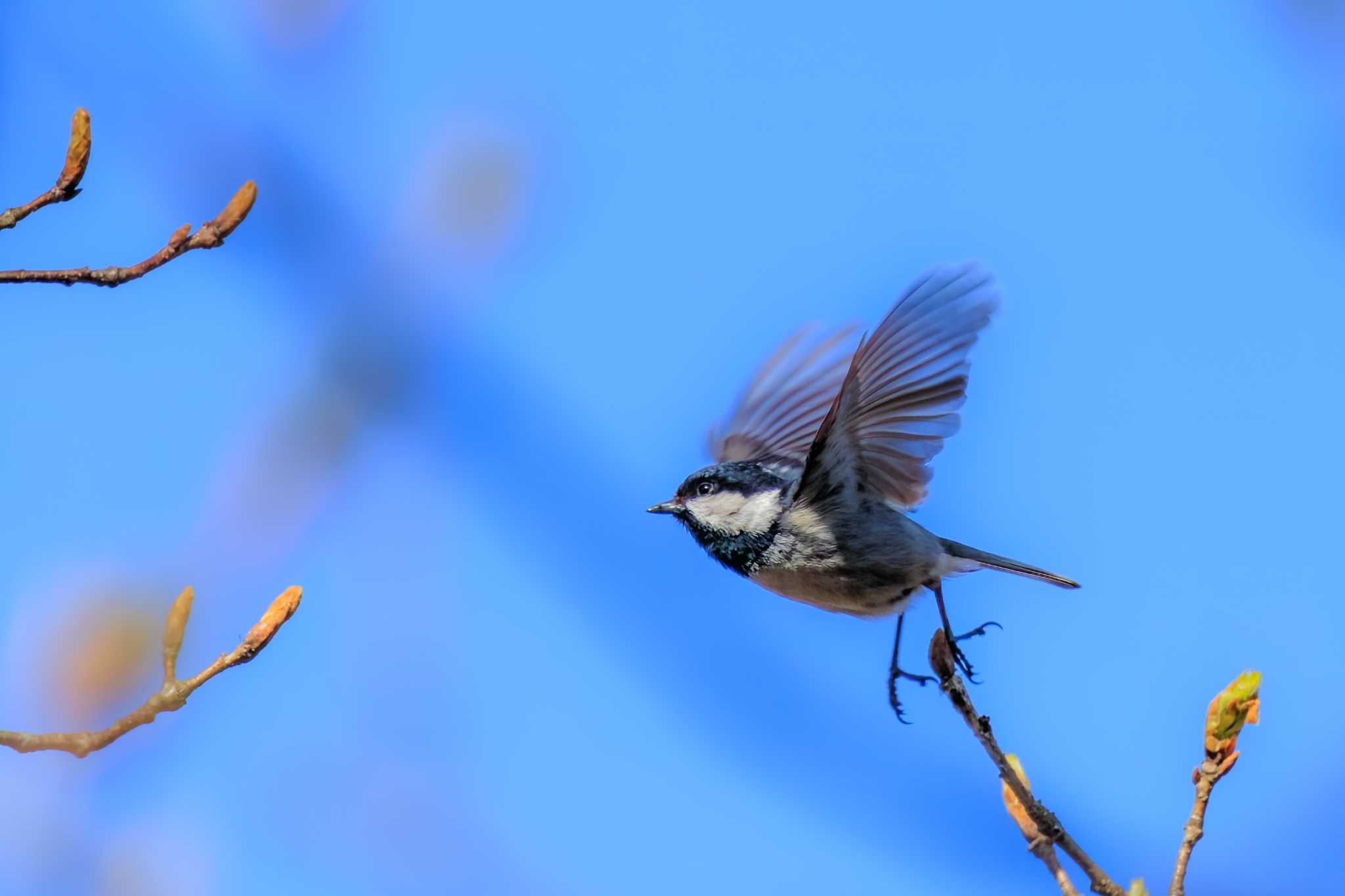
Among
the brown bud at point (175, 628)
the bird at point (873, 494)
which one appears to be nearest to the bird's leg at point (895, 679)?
the bird at point (873, 494)

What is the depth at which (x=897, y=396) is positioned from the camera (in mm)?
4398

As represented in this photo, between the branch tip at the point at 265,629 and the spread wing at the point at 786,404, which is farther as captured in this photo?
the spread wing at the point at 786,404

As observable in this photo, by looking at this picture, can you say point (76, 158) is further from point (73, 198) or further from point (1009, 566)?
point (1009, 566)

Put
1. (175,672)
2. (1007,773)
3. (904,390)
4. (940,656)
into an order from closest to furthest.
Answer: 1. (175,672)
2. (1007,773)
3. (940,656)
4. (904,390)

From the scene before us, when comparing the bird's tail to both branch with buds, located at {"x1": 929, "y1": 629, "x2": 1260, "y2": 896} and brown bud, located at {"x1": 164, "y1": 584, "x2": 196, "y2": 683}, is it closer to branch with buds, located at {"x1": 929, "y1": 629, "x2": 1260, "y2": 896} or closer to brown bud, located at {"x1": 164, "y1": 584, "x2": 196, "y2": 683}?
branch with buds, located at {"x1": 929, "y1": 629, "x2": 1260, "y2": 896}

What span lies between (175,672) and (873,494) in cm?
287

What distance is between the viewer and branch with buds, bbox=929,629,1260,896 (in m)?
2.62

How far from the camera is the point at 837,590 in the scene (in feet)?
14.5

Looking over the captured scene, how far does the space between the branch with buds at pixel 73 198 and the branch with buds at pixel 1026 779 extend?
1.80 meters

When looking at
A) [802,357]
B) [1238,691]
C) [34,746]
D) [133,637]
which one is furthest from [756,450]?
[34,746]

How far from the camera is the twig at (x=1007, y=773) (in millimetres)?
2465

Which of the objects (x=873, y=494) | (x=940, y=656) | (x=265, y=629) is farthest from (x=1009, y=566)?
(x=265, y=629)

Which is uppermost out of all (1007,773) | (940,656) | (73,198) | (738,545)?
(738,545)

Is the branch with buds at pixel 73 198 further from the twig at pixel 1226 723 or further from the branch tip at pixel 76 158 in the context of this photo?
the twig at pixel 1226 723
